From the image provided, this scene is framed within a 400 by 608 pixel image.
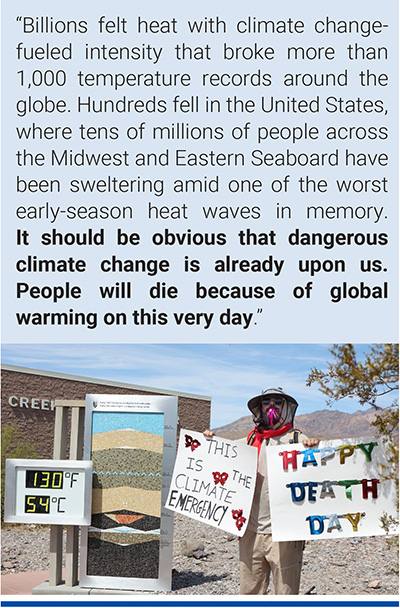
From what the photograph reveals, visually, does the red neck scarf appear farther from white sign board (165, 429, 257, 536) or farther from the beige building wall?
the beige building wall

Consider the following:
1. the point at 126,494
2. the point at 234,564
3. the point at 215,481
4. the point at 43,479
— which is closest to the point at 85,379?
the point at 234,564

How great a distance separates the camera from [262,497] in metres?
5.09

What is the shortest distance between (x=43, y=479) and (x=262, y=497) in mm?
2615

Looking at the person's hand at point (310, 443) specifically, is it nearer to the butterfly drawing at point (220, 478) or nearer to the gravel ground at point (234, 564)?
the butterfly drawing at point (220, 478)

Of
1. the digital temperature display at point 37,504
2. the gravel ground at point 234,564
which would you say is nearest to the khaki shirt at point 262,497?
the gravel ground at point 234,564

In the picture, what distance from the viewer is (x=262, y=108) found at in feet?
17.6

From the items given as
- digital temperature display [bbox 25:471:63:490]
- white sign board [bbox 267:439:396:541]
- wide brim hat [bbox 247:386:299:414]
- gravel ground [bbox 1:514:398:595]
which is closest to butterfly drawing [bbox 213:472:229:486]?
white sign board [bbox 267:439:396:541]

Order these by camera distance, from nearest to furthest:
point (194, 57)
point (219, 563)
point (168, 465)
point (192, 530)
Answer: point (194, 57), point (168, 465), point (219, 563), point (192, 530)

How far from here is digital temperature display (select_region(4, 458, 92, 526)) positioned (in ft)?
21.4

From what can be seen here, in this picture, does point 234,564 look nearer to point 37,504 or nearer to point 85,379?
point 37,504

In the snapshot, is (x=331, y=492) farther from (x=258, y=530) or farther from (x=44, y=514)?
(x=44, y=514)

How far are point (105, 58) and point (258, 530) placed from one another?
13.1 feet

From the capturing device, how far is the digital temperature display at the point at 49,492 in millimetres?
6516

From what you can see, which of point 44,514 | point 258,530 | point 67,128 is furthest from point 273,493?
point 67,128
